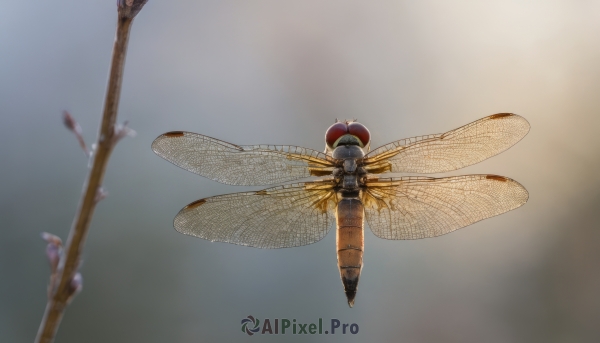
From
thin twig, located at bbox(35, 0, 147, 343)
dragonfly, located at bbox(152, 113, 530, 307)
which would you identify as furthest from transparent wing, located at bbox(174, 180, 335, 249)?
thin twig, located at bbox(35, 0, 147, 343)

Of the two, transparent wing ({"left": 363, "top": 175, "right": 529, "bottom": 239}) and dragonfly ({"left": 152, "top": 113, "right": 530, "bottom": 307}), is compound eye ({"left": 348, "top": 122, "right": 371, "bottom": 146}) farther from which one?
transparent wing ({"left": 363, "top": 175, "right": 529, "bottom": 239})

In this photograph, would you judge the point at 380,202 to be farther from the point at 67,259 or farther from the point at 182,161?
the point at 67,259

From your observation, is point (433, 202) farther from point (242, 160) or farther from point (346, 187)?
point (242, 160)

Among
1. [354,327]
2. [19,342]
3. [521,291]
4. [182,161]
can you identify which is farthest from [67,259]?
[521,291]

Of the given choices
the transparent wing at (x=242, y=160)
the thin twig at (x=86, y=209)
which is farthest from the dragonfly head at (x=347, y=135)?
the thin twig at (x=86, y=209)

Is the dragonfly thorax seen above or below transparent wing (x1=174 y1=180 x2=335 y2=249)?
above

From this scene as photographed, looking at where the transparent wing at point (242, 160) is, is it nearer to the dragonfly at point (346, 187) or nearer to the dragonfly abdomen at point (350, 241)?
the dragonfly at point (346, 187)

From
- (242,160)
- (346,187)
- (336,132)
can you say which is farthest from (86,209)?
(336,132)
